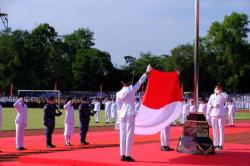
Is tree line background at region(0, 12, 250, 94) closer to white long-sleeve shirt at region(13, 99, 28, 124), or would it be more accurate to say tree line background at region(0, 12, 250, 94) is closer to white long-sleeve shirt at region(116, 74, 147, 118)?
white long-sleeve shirt at region(13, 99, 28, 124)

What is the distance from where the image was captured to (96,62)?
79.2 m

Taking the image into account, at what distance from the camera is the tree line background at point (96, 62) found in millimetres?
76062

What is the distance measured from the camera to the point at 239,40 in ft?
265

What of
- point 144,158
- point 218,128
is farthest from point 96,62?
point 144,158

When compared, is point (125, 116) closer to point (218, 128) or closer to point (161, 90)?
point (161, 90)

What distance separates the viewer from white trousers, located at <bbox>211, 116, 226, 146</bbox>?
52.4 feet

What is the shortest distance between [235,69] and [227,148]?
65549 millimetres

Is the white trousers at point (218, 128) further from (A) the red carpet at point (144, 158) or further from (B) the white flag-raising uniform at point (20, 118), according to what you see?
(B) the white flag-raising uniform at point (20, 118)

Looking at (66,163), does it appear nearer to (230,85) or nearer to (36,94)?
(36,94)

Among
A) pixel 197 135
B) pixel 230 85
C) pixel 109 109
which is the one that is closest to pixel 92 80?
pixel 230 85

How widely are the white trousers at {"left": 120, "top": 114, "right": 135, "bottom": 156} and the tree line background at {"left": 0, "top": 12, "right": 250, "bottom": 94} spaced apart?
62.2m

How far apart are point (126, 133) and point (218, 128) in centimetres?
476

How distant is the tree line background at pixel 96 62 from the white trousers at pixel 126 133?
2451 inches

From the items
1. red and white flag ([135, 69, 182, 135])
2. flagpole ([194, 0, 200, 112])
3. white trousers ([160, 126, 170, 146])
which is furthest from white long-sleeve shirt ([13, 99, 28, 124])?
flagpole ([194, 0, 200, 112])
